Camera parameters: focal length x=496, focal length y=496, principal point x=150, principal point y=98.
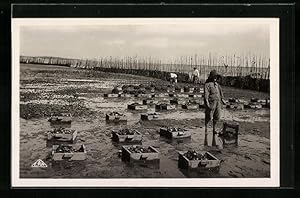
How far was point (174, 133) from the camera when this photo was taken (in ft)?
3.86

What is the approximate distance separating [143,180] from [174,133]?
13cm

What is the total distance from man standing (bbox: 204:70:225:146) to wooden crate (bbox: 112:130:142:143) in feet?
0.55

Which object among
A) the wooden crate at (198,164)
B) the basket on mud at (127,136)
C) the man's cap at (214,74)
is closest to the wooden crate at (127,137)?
the basket on mud at (127,136)

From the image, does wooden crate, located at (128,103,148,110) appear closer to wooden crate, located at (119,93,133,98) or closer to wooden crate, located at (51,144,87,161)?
wooden crate, located at (119,93,133,98)

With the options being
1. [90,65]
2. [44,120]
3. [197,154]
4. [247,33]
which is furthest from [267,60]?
[44,120]

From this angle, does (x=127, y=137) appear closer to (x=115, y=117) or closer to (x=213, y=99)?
(x=115, y=117)

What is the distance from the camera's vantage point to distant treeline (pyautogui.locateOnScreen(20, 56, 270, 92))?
3.86 feet

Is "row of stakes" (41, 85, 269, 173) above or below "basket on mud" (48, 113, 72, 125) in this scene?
below

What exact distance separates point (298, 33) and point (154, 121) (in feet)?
1.32

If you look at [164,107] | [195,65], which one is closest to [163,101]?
[164,107]

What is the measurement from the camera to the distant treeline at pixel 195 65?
1176 mm

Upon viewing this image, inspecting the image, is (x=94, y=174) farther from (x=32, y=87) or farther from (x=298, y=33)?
(x=298, y=33)

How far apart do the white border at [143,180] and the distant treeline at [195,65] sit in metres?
0.03

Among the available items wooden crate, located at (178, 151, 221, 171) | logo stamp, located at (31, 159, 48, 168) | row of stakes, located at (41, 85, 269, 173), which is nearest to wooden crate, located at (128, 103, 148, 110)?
row of stakes, located at (41, 85, 269, 173)
